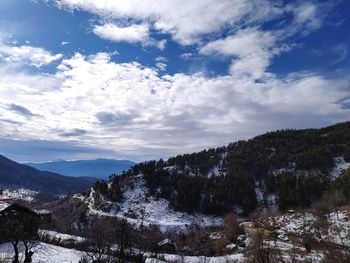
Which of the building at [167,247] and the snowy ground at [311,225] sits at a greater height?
the snowy ground at [311,225]

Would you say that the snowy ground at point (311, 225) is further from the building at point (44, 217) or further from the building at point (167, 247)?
the building at point (44, 217)

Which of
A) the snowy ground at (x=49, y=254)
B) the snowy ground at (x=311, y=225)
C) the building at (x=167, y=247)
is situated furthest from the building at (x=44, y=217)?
the snowy ground at (x=311, y=225)

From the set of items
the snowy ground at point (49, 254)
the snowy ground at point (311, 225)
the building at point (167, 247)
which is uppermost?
the snowy ground at point (311, 225)

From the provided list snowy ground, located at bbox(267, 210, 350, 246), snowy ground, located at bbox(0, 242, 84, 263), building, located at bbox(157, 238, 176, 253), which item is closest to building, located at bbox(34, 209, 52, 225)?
snowy ground, located at bbox(0, 242, 84, 263)

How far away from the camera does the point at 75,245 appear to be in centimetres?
6888

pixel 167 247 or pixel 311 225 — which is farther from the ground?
pixel 311 225

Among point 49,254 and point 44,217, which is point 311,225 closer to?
point 49,254

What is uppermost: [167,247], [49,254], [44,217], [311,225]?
[44,217]

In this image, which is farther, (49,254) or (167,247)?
(167,247)

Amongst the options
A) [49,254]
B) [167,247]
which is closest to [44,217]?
[167,247]

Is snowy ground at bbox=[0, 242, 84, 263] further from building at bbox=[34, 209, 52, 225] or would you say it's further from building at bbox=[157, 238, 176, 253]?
building at bbox=[157, 238, 176, 253]

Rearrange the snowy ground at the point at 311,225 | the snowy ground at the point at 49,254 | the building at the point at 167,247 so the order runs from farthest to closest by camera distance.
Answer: the building at the point at 167,247
the snowy ground at the point at 311,225
the snowy ground at the point at 49,254

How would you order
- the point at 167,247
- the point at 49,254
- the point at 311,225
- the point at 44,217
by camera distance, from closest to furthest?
the point at 49,254 < the point at 311,225 < the point at 167,247 < the point at 44,217

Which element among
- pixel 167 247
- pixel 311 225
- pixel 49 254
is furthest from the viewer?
pixel 167 247
